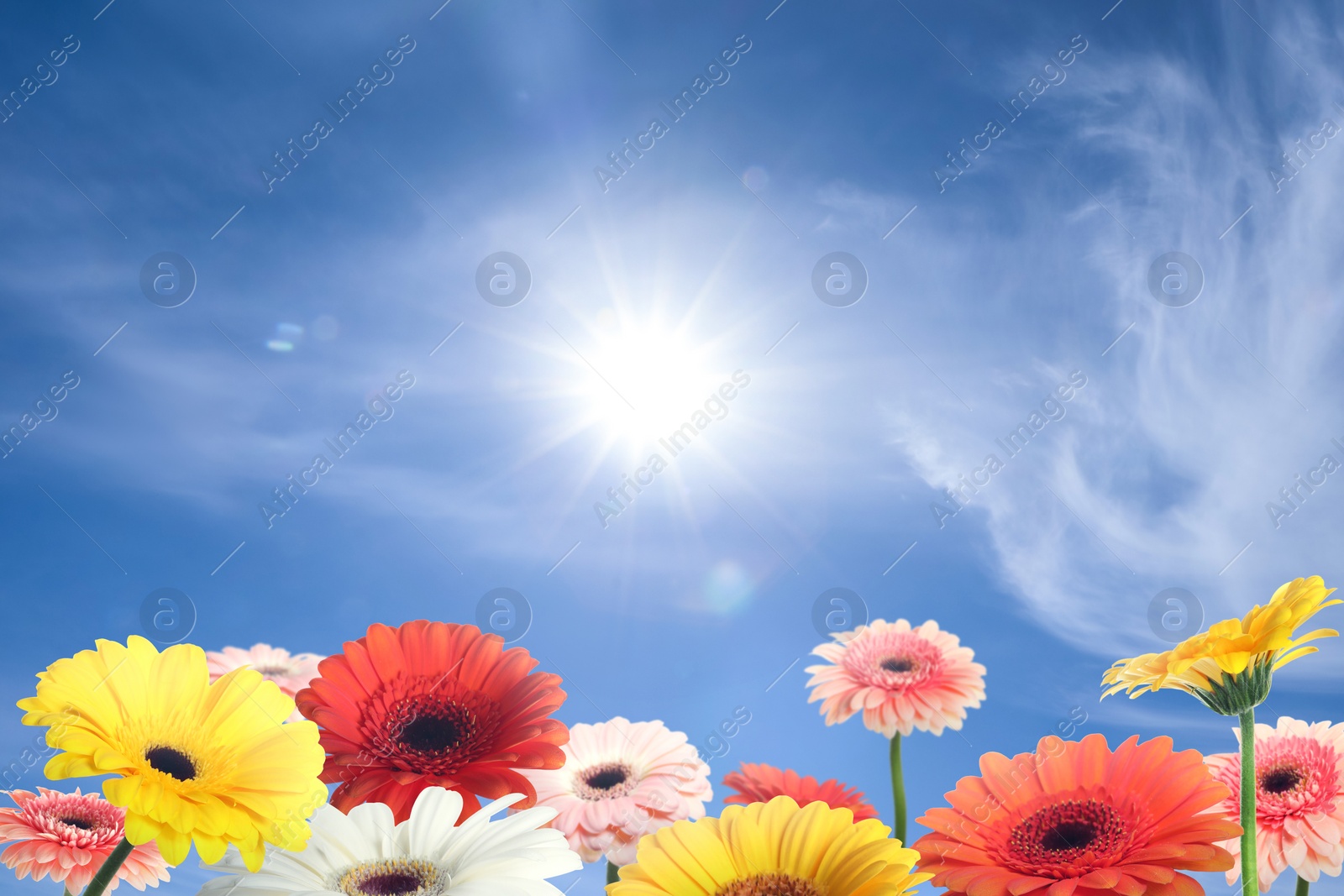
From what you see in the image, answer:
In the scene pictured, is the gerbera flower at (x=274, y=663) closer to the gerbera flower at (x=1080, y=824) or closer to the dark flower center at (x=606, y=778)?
the dark flower center at (x=606, y=778)

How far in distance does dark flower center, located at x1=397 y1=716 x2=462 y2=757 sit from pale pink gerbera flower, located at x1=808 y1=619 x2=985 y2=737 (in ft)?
3.75

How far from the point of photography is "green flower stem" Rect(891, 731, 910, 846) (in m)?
1.59

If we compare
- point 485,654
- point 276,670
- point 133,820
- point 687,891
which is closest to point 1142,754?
point 687,891

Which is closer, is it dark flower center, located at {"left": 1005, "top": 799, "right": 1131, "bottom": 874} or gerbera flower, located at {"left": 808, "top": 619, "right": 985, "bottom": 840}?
dark flower center, located at {"left": 1005, "top": 799, "right": 1131, "bottom": 874}

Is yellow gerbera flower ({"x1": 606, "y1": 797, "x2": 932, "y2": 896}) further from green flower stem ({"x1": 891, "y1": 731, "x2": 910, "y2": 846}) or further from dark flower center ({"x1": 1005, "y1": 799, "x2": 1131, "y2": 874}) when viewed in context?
green flower stem ({"x1": 891, "y1": 731, "x2": 910, "y2": 846})

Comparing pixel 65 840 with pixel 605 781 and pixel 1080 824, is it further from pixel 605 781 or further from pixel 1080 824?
pixel 1080 824

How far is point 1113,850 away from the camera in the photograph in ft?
3.50

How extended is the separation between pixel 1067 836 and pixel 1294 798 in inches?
19.5

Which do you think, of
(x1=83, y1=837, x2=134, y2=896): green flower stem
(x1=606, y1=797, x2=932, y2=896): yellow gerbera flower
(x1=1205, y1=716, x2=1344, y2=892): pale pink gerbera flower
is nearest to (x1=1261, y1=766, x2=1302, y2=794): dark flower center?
→ (x1=1205, y1=716, x2=1344, y2=892): pale pink gerbera flower

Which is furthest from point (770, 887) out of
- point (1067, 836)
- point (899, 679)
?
point (899, 679)

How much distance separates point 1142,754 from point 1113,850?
15 cm

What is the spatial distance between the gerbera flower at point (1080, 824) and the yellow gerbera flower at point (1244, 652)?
0.12 metres

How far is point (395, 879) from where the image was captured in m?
1.01

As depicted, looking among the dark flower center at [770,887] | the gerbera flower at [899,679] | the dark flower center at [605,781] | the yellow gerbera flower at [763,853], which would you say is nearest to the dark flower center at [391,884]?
the yellow gerbera flower at [763,853]
